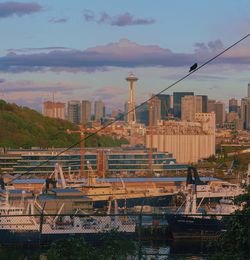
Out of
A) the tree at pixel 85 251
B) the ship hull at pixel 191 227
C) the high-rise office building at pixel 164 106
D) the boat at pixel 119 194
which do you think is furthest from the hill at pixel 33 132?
the tree at pixel 85 251

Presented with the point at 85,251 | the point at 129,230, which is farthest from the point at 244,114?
the point at 85,251

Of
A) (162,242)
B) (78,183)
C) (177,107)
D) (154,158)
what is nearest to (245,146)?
(154,158)

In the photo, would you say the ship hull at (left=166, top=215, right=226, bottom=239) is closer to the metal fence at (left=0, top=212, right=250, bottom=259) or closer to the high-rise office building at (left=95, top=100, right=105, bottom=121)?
the metal fence at (left=0, top=212, right=250, bottom=259)

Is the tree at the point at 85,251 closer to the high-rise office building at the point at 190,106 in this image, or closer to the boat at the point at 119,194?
the boat at the point at 119,194

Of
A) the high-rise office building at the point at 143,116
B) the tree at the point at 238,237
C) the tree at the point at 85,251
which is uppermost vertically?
the tree at the point at 238,237

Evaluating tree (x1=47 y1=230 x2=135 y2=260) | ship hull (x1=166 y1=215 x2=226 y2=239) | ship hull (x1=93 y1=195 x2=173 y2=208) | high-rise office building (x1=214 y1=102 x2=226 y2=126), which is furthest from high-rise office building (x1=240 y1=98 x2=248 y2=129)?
tree (x1=47 y1=230 x2=135 y2=260)

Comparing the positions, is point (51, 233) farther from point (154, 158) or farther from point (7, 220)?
point (154, 158)
